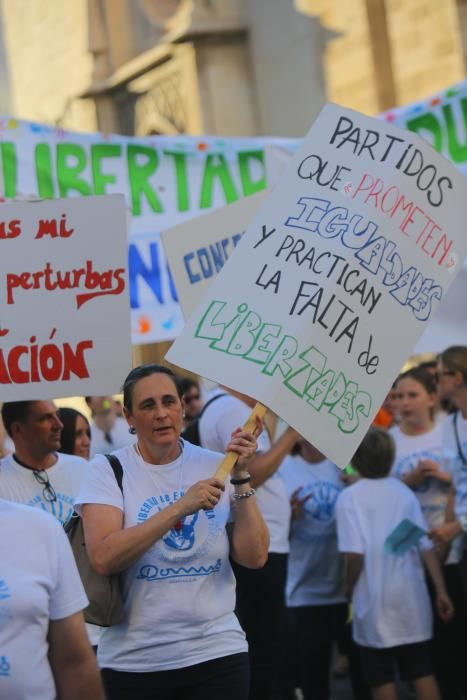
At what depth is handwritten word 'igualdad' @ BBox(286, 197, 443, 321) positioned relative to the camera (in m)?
4.83

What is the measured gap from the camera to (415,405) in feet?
24.2

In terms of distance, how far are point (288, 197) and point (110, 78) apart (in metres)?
16.4

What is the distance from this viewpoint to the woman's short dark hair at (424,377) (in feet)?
24.7

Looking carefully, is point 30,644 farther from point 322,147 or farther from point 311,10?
point 311,10

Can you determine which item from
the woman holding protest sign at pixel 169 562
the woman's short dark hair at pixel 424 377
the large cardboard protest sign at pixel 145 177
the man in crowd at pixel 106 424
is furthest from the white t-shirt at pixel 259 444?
the man in crowd at pixel 106 424

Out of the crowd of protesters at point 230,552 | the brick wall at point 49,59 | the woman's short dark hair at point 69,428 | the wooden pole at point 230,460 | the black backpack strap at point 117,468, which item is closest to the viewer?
the crowd of protesters at point 230,552

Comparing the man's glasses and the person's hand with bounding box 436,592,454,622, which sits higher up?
the man's glasses

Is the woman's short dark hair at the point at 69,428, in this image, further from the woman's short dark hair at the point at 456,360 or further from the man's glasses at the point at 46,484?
the woman's short dark hair at the point at 456,360

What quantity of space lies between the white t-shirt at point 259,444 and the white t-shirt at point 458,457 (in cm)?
87

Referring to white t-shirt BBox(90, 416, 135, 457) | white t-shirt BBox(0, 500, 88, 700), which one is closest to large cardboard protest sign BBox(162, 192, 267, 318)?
white t-shirt BBox(90, 416, 135, 457)

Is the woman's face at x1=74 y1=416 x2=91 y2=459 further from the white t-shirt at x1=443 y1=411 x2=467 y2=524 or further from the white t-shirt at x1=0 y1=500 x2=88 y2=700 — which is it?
the white t-shirt at x1=0 y1=500 x2=88 y2=700

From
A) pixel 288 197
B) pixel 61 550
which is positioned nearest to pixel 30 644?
pixel 61 550

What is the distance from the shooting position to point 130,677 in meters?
4.43

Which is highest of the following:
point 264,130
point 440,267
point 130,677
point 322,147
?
point 264,130
